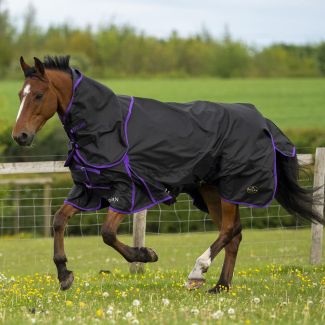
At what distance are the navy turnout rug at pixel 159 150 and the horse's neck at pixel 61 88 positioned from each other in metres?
0.06

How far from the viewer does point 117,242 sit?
303 inches

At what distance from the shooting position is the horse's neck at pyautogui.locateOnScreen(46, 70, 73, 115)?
24.9ft

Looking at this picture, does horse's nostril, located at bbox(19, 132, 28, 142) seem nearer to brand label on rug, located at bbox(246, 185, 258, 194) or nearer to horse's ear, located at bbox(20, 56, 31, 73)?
horse's ear, located at bbox(20, 56, 31, 73)

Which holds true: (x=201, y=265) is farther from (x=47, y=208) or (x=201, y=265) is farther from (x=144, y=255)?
(x=47, y=208)

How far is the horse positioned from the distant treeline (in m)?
53.5

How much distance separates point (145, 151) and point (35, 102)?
108cm

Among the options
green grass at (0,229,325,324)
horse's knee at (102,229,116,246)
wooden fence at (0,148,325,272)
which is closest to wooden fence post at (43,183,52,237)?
green grass at (0,229,325,324)

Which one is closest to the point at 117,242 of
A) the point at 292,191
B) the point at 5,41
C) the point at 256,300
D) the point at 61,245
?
the point at 61,245

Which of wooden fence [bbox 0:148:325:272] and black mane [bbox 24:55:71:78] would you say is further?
wooden fence [bbox 0:148:325:272]

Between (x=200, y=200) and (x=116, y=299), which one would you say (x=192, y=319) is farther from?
(x=200, y=200)

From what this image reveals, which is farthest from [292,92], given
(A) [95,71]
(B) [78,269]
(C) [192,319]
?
(C) [192,319]

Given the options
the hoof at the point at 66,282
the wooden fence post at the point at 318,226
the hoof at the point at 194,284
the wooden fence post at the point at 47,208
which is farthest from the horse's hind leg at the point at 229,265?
the wooden fence post at the point at 47,208

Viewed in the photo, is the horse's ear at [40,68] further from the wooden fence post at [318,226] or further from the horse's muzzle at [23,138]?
the wooden fence post at [318,226]

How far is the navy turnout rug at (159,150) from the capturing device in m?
7.55
